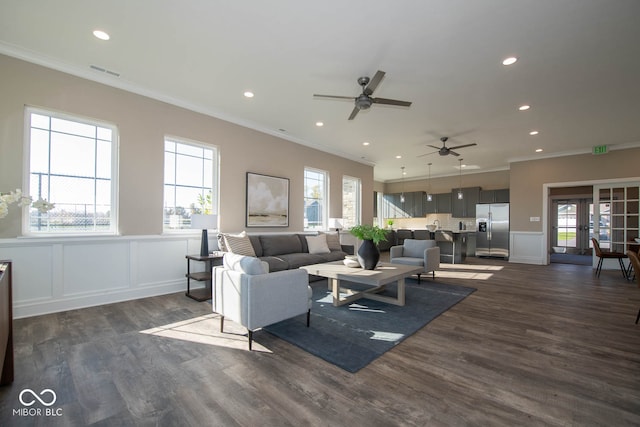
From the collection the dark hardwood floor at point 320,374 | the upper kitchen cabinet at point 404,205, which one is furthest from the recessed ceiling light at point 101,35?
the upper kitchen cabinet at point 404,205

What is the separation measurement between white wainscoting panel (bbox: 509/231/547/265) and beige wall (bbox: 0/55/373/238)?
6298 millimetres

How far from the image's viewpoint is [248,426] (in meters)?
1.59

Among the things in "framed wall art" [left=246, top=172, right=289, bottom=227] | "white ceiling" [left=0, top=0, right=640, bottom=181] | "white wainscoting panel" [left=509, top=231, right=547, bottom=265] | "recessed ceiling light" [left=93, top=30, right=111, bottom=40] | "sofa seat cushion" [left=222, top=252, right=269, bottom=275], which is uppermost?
"recessed ceiling light" [left=93, top=30, right=111, bottom=40]

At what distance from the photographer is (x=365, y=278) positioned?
3.49 meters

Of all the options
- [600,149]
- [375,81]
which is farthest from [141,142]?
[600,149]

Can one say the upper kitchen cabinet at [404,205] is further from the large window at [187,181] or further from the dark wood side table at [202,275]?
the dark wood side table at [202,275]

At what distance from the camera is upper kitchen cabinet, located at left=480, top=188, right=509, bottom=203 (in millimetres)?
8852

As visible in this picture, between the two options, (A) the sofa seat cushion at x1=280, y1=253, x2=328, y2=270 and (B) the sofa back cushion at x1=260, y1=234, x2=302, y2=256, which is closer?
(A) the sofa seat cushion at x1=280, y1=253, x2=328, y2=270

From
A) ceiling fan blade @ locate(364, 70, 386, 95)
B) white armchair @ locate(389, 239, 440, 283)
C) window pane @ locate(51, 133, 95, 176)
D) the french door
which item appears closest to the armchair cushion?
white armchair @ locate(389, 239, 440, 283)

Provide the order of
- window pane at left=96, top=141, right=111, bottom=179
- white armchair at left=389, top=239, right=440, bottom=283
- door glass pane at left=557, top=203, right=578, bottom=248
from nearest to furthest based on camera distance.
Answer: window pane at left=96, top=141, right=111, bottom=179 < white armchair at left=389, top=239, right=440, bottom=283 < door glass pane at left=557, top=203, right=578, bottom=248

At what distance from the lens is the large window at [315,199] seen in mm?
6879

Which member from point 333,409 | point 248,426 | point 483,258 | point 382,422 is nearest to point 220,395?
point 248,426

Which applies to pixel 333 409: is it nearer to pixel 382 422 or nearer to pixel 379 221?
pixel 382 422

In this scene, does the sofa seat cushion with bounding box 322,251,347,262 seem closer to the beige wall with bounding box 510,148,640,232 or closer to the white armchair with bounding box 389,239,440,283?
the white armchair with bounding box 389,239,440,283
